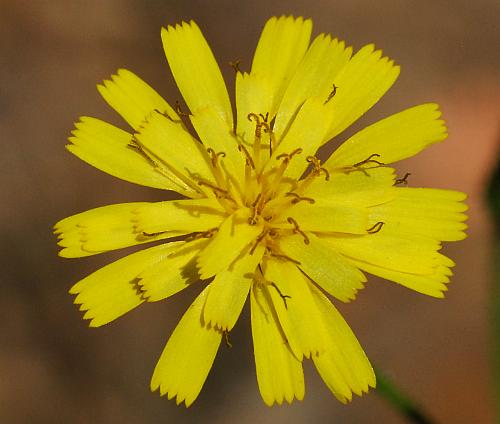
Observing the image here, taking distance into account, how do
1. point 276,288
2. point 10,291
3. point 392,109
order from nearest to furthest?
1. point 276,288
2. point 10,291
3. point 392,109

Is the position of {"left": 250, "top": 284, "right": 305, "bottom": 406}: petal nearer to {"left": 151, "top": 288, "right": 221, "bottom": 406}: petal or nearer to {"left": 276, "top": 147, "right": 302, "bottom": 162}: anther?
{"left": 151, "top": 288, "right": 221, "bottom": 406}: petal

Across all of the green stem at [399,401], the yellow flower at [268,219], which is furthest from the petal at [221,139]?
the green stem at [399,401]

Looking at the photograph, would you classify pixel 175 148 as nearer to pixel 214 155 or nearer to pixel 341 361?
pixel 214 155

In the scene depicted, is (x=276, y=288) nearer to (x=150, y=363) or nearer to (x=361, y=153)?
(x=361, y=153)

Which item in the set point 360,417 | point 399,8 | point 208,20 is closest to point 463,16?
point 399,8

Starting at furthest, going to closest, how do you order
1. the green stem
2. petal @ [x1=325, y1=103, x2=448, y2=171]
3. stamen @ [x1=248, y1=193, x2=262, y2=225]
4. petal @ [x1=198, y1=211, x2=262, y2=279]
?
1. the green stem
2. petal @ [x1=325, y1=103, x2=448, y2=171]
3. stamen @ [x1=248, y1=193, x2=262, y2=225]
4. petal @ [x1=198, y1=211, x2=262, y2=279]

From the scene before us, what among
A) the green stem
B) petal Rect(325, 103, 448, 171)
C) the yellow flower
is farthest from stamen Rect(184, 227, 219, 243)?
the green stem
